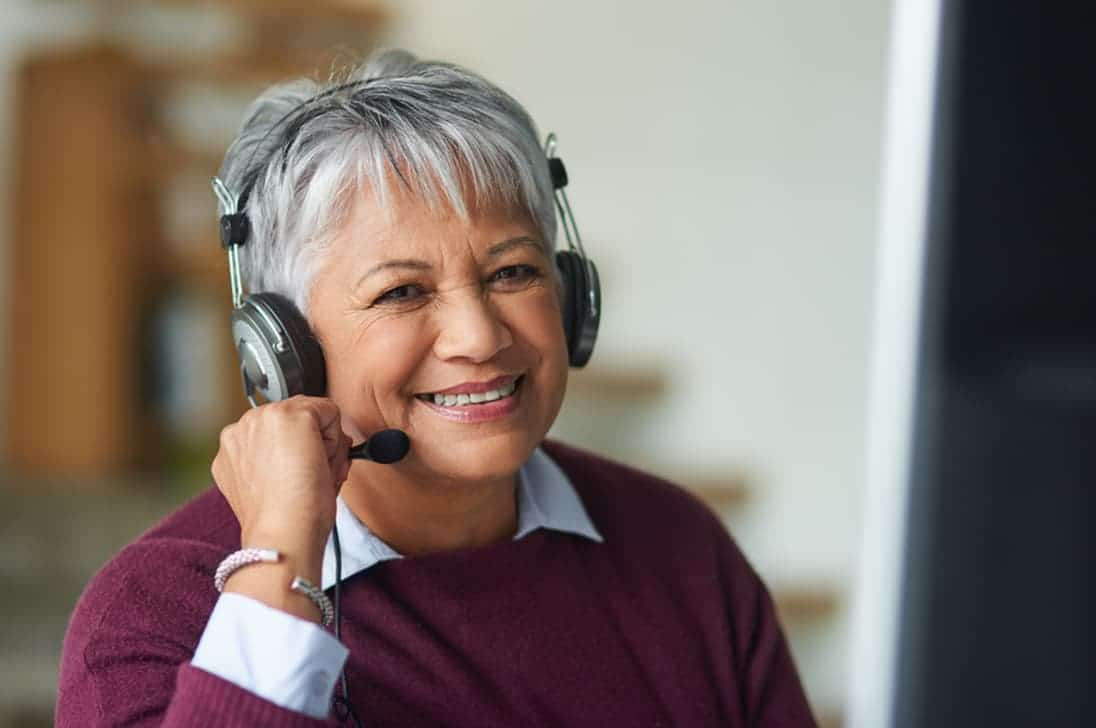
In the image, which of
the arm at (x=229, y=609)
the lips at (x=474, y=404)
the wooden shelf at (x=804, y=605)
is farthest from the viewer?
the wooden shelf at (x=804, y=605)

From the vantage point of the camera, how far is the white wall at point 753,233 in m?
3.09

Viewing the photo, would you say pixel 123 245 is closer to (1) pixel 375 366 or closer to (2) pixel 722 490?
(2) pixel 722 490

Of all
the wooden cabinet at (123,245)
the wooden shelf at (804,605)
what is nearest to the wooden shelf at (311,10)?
the wooden cabinet at (123,245)

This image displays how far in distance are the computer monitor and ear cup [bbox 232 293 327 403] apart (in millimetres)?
729

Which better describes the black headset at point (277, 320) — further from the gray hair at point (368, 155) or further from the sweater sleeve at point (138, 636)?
the sweater sleeve at point (138, 636)

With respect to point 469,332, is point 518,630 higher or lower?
lower

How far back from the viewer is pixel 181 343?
3.77 metres

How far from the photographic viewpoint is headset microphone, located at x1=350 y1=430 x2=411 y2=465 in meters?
1.14

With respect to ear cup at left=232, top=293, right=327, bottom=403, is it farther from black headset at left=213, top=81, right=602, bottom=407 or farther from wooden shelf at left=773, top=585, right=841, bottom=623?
wooden shelf at left=773, top=585, right=841, bottom=623

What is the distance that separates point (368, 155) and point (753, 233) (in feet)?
6.86

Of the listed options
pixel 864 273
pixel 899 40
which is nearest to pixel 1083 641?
pixel 899 40

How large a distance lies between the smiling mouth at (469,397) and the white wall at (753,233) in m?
1.87

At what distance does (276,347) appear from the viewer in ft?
3.81

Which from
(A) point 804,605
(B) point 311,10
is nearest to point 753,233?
(A) point 804,605
